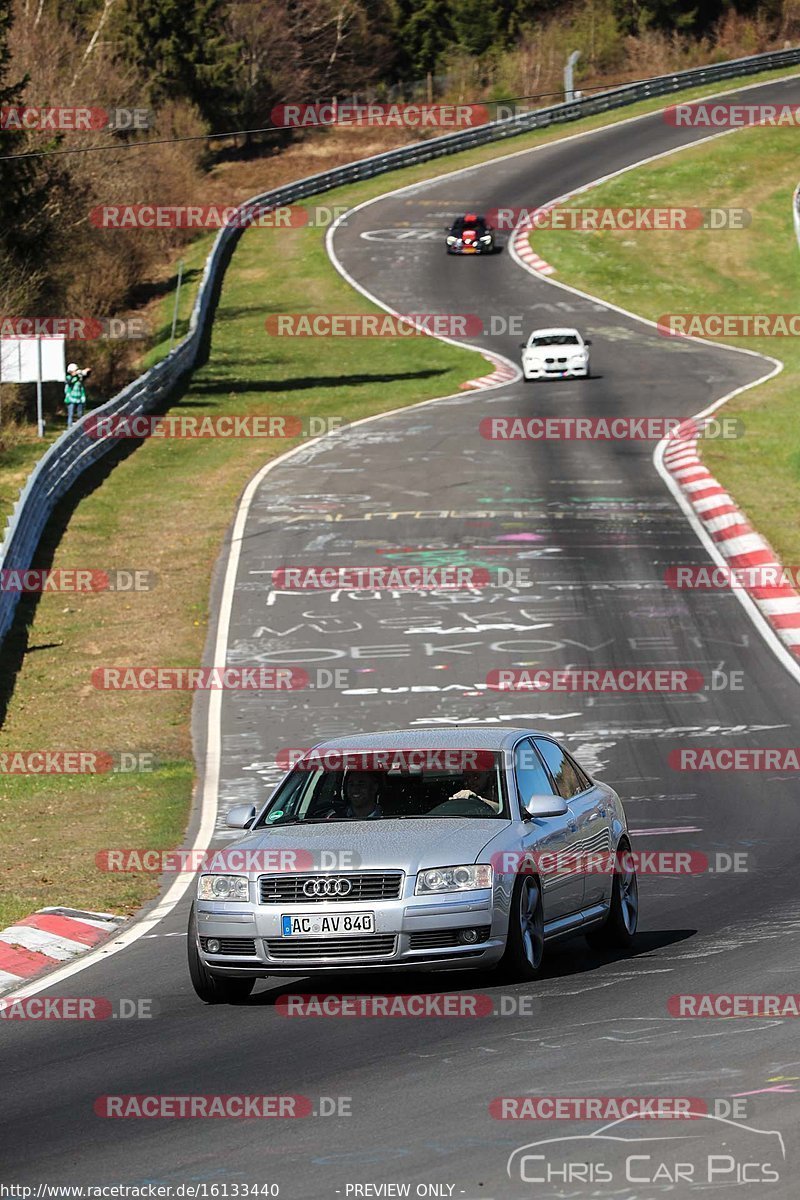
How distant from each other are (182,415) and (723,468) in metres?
14.3

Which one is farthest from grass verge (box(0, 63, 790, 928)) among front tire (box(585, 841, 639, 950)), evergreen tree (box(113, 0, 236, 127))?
evergreen tree (box(113, 0, 236, 127))

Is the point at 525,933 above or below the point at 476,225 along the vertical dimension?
below

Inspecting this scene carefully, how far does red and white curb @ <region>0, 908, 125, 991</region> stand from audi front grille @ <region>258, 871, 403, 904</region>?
7.40ft

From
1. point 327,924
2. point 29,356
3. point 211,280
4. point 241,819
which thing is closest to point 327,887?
point 327,924

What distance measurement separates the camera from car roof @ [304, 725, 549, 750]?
36.4 ft

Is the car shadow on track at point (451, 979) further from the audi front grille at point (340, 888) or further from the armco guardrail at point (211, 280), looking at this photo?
the armco guardrail at point (211, 280)

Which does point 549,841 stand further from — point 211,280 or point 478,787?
point 211,280

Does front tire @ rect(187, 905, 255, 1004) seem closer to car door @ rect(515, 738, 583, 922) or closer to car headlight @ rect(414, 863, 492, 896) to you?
car headlight @ rect(414, 863, 492, 896)

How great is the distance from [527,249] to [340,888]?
187ft

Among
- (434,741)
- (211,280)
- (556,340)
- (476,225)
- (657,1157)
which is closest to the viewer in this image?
(657,1157)

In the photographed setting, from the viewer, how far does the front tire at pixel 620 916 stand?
37.3 ft

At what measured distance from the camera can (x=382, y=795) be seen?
36.0ft

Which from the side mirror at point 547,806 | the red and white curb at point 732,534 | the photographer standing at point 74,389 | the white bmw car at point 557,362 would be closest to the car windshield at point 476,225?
the white bmw car at point 557,362

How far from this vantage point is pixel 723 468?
34.2m
